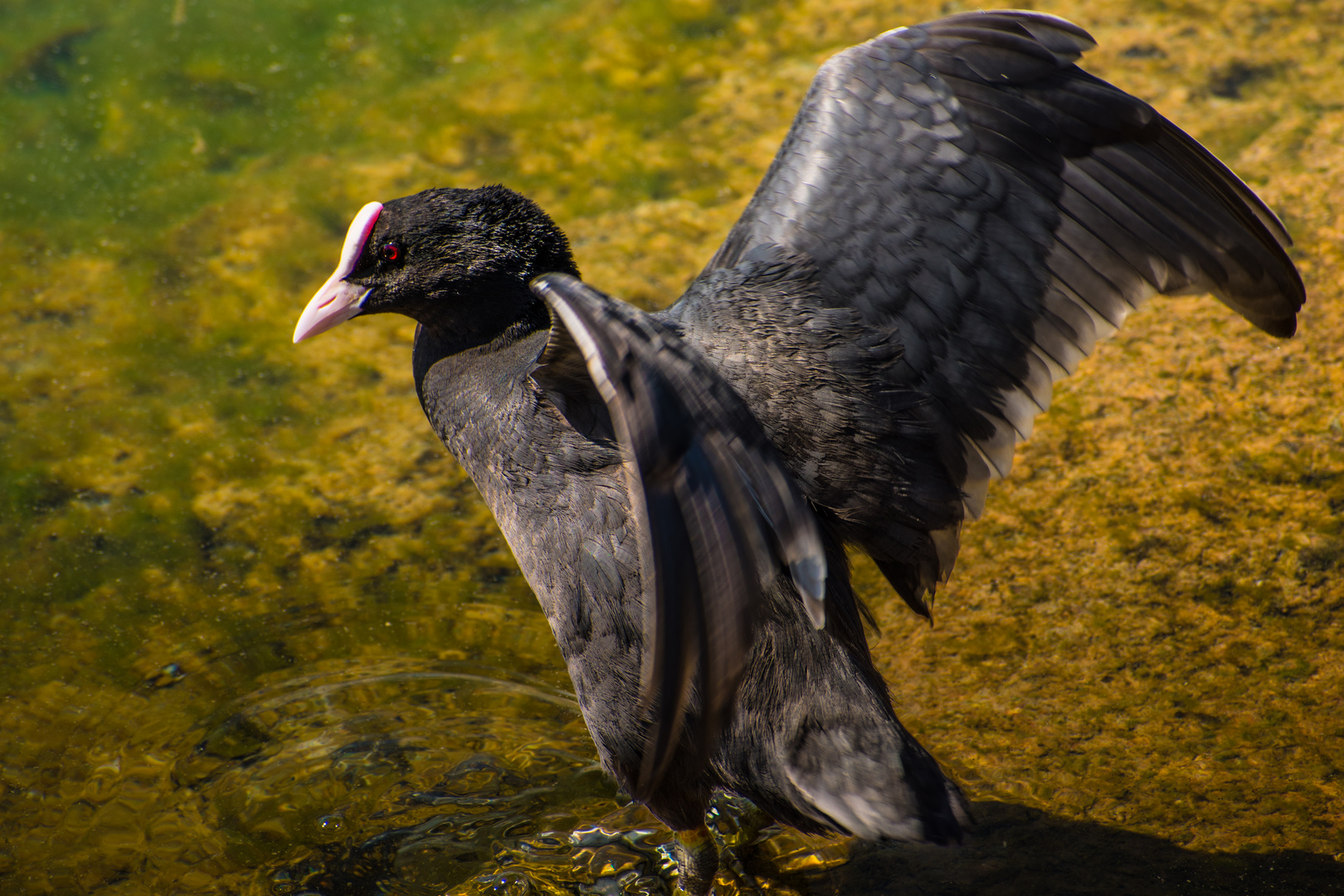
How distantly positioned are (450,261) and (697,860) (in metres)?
1.70

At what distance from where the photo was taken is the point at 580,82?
16.8 ft

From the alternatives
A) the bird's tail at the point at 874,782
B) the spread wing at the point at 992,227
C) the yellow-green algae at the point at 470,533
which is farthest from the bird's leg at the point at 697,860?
the spread wing at the point at 992,227

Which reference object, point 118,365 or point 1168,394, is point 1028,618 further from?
point 118,365

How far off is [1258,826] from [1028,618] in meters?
0.75

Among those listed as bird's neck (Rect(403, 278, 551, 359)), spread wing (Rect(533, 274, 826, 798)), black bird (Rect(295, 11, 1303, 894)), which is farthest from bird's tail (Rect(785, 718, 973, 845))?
bird's neck (Rect(403, 278, 551, 359))

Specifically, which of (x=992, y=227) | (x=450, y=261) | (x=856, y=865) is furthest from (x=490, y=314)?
(x=856, y=865)

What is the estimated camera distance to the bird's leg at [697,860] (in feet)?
8.55

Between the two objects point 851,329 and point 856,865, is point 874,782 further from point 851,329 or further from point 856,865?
point 851,329

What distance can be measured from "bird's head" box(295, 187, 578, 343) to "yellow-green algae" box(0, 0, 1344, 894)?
788mm

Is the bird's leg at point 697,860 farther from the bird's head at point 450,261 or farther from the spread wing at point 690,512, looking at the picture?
the bird's head at point 450,261

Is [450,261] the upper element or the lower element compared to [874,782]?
upper

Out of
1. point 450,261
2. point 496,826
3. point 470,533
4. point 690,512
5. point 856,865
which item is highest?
point 450,261

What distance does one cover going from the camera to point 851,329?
8.30ft

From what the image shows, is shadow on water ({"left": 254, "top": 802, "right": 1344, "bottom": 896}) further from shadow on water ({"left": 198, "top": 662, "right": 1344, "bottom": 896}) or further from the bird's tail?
the bird's tail
